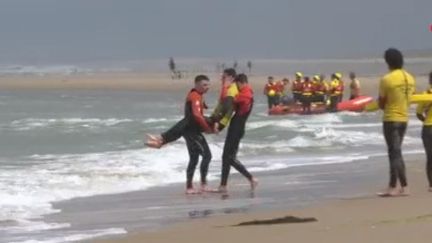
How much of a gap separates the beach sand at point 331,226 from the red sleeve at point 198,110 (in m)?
2.11

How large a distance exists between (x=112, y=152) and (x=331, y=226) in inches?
456

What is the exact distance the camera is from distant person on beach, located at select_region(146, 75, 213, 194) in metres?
12.0

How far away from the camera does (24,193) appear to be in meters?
12.6

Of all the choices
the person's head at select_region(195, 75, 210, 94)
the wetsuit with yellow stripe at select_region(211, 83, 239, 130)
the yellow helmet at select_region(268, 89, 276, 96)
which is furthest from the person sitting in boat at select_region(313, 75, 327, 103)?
the wetsuit with yellow stripe at select_region(211, 83, 239, 130)

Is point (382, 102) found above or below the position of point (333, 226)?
above

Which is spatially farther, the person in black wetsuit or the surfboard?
the person in black wetsuit

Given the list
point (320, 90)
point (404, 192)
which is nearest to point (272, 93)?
point (320, 90)

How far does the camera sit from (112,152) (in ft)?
63.6

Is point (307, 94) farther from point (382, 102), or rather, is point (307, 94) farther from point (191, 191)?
point (382, 102)

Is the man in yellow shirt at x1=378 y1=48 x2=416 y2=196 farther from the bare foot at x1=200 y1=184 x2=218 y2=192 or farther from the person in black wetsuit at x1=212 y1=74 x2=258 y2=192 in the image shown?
the bare foot at x1=200 y1=184 x2=218 y2=192

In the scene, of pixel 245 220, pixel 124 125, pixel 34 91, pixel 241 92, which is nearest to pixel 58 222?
pixel 245 220

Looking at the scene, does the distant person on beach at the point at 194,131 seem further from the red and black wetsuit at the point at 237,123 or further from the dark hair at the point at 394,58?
the dark hair at the point at 394,58

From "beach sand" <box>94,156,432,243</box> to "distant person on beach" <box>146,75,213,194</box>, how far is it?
2.24 metres

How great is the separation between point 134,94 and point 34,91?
8.43 metres
